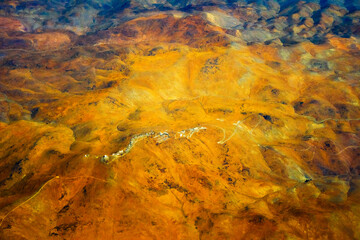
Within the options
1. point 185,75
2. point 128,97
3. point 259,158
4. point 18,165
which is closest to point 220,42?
point 185,75

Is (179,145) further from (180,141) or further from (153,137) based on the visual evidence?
(153,137)

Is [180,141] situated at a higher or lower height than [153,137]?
lower

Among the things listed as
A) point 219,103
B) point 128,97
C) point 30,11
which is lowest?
point 219,103

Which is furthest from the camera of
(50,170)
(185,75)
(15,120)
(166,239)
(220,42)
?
(220,42)

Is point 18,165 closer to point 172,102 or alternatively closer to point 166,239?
point 166,239

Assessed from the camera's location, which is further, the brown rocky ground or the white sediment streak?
the white sediment streak

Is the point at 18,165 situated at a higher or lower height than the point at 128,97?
higher

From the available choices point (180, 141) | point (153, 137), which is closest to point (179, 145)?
point (180, 141)

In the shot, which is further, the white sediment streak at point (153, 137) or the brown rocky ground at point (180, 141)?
the white sediment streak at point (153, 137)
